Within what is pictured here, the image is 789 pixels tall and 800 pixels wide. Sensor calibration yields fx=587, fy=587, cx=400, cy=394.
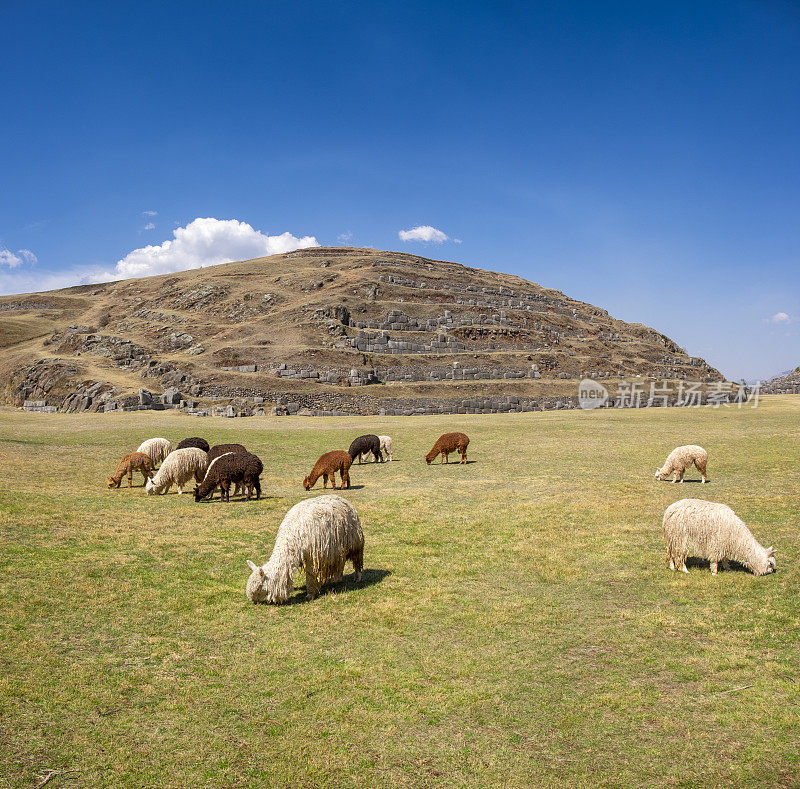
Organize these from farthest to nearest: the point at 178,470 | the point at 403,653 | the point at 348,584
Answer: the point at 178,470 < the point at 348,584 < the point at 403,653

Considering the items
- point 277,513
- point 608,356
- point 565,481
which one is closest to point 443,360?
point 608,356

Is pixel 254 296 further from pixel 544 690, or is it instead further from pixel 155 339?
pixel 544 690

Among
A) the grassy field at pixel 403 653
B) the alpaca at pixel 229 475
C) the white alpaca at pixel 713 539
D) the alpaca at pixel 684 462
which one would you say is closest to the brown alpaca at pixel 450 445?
the alpaca at pixel 684 462

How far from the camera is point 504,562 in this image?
11.5 m

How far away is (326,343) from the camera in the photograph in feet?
209

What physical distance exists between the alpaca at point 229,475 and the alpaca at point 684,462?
1336 centimetres

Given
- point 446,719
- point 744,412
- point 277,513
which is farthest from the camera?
point 744,412

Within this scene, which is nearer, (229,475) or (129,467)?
(229,475)

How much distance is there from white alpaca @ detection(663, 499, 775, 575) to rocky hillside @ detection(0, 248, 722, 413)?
43.1 m

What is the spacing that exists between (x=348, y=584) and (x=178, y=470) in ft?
31.9

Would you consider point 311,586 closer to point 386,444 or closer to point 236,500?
point 236,500

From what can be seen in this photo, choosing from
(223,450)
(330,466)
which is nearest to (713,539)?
(330,466)

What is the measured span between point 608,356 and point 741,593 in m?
72.7

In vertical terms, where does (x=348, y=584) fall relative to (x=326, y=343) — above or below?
below
